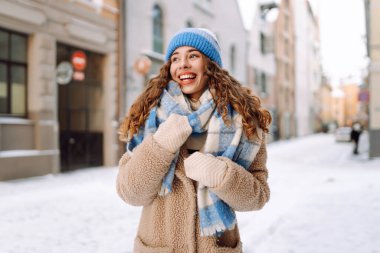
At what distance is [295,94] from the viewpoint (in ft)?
121

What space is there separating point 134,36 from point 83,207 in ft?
27.6

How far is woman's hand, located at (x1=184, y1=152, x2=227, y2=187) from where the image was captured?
158 cm

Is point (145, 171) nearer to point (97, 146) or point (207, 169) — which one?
point (207, 169)

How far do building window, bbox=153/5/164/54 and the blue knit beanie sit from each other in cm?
1391

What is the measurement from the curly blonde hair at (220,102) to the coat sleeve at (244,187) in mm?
172

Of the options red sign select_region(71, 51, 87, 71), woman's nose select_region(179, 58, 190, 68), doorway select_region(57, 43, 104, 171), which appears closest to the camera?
woman's nose select_region(179, 58, 190, 68)

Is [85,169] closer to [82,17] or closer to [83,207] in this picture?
[82,17]

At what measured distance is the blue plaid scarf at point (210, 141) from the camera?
1.68 metres

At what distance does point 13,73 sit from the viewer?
985cm

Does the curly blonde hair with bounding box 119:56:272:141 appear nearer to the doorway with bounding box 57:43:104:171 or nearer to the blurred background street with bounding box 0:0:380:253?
the blurred background street with bounding box 0:0:380:253

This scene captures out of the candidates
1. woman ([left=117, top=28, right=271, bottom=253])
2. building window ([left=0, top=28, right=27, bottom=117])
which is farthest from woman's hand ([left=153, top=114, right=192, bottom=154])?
building window ([left=0, top=28, right=27, bottom=117])

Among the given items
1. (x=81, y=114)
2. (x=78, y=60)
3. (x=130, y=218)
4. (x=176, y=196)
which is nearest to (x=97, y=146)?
(x=81, y=114)

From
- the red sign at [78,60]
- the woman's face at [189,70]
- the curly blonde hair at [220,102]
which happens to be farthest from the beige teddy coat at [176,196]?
the red sign at [78,60]

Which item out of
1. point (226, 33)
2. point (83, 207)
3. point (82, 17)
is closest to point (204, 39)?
point (83, 207)
